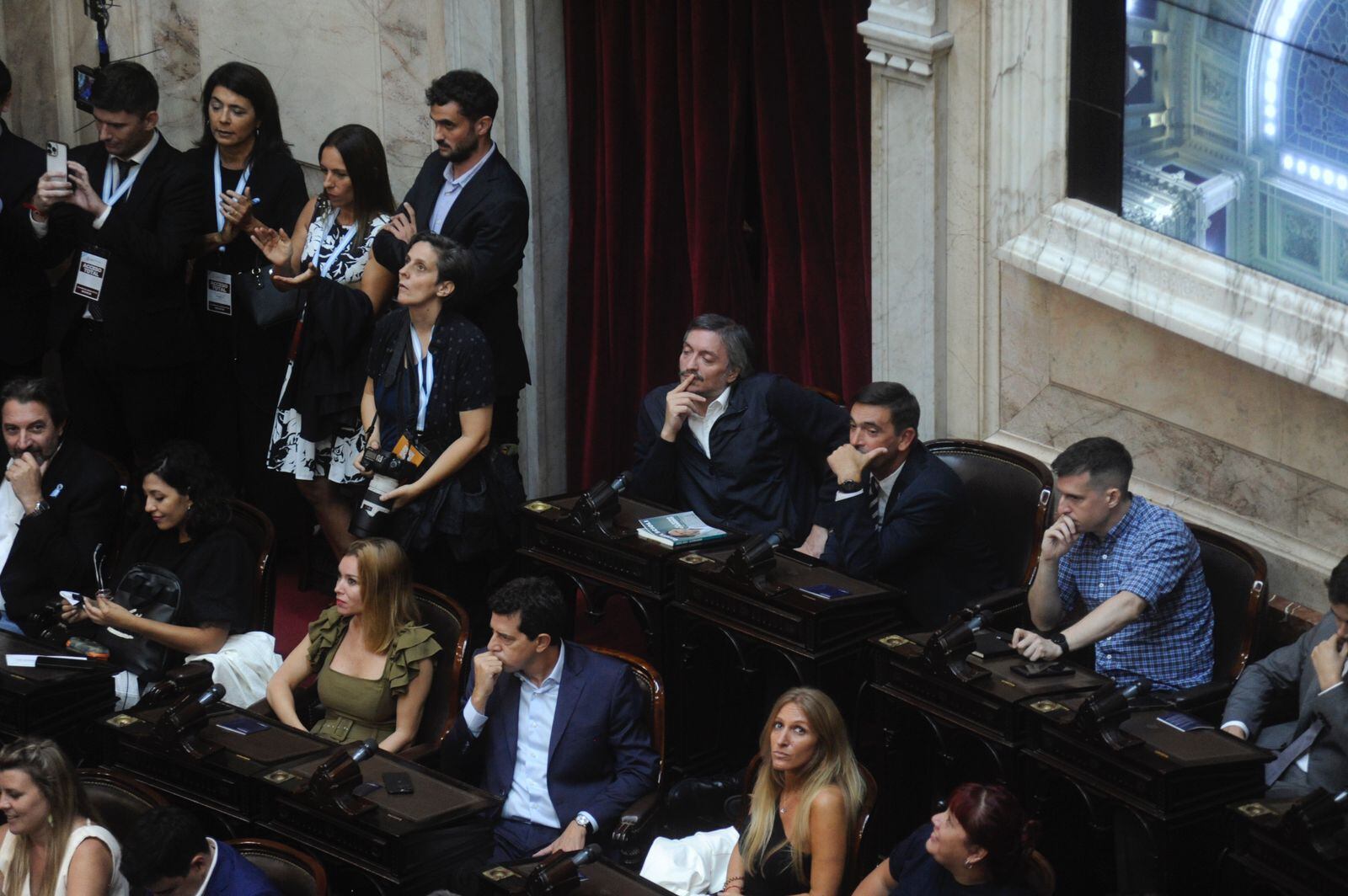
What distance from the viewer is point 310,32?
7.60 m

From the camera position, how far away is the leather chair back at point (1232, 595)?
5043 millimetres

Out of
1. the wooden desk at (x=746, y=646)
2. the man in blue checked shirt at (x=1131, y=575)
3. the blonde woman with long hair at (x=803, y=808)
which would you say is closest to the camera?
the blonde woman with long hair at (x=803, y=808)

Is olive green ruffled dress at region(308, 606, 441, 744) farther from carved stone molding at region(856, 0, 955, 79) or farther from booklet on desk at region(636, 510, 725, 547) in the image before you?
carved stone molding at region(856, 0, 955, 79)

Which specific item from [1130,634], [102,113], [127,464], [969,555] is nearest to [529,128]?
[102,113]

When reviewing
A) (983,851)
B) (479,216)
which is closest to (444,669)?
(479,216)

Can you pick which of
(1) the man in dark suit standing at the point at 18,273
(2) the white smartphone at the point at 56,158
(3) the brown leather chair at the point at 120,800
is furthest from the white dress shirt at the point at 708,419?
(1) the man in dark suit standing at the point at 18,273

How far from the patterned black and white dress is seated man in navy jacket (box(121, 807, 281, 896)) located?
91.8 inches

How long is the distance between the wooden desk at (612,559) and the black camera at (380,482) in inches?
17.5

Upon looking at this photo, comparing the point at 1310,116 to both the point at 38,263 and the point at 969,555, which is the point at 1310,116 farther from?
the point at 38,263

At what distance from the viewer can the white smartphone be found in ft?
21.9

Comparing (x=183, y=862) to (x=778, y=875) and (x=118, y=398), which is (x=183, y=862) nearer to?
(x=778, y=875)

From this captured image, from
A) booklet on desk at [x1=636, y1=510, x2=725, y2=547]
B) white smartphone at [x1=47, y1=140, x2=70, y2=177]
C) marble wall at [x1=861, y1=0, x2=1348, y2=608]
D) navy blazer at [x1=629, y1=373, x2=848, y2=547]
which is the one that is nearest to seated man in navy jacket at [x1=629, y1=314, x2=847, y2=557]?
navy blazer at [x1=629, y1=373, x2=848, y2=547]

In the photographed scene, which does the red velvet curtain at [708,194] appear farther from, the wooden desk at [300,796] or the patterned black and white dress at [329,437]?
the wooden desk at [300,796]

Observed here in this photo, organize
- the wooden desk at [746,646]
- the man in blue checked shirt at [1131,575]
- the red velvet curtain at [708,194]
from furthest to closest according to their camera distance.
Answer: the red velvet curtain at [708,194], the wooden desk at [746,646], the man in blue checked shirt at [1131,575]
